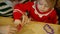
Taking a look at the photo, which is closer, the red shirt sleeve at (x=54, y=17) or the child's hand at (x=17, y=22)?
the child's hand at (x=17, y=22)

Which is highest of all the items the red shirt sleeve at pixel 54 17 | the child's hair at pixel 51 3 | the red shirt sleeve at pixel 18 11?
the child's hair at pixel 51 3

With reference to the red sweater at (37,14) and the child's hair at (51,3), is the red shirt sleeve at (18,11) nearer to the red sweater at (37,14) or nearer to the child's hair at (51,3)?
the red sweater at (37,14)

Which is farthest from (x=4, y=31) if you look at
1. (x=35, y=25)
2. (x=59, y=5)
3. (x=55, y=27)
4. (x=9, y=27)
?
(x=59, y=5)

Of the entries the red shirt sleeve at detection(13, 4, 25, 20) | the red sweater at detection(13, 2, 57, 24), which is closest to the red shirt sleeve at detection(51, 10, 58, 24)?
the red sweater at detection(13, 2, 57, 24)

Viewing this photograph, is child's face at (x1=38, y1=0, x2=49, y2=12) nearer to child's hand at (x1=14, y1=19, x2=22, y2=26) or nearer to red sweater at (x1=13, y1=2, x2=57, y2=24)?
red sweater at (x1=13, y1=2, x2=57, y2=24)

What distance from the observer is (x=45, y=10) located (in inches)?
39.4

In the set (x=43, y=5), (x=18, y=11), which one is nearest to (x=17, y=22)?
(x=18, y=11)

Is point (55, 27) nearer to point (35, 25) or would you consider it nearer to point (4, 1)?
point (35, 25)

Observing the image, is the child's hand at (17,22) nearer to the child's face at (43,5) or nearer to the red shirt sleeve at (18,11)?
the red shirt sleeve at (18,11)

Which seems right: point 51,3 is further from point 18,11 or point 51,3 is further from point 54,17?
point 18,11

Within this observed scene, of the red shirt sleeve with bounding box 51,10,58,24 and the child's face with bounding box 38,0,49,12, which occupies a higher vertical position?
the child's face with bounding box 38,0,49,12

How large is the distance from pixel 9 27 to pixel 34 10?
0.24 metres

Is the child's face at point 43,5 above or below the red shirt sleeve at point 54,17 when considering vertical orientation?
above

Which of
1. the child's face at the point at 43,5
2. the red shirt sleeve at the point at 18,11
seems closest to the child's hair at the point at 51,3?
the child's face at the point at 43,5
